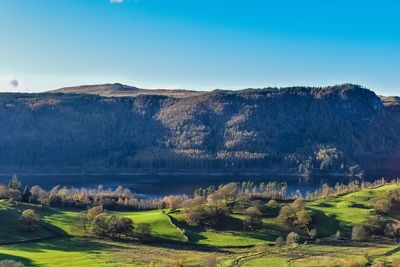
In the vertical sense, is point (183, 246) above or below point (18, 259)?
below

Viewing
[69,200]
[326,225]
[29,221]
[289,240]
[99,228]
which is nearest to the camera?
[289,240]

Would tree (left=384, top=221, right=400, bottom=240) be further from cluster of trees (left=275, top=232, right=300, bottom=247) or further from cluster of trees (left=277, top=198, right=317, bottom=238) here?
cluster of trees (left=275, top=232, right=300, bottom=247)

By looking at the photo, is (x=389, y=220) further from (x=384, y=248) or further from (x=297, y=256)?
(x=297, y=256)

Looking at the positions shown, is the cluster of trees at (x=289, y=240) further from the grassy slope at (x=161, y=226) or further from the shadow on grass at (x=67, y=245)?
the shadow on grass at (x=67, y=245)

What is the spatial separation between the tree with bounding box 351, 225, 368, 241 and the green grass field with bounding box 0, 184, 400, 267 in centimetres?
366

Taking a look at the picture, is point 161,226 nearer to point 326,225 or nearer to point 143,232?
point 143,232

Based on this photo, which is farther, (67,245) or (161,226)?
(161,226)

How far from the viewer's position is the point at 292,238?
117 metres

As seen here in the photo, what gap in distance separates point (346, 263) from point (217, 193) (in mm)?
77240

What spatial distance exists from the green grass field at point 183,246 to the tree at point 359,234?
3.66 metres

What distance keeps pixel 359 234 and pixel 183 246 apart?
42.1 metres

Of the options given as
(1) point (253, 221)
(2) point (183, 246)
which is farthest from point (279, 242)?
(2) point (183, 246)

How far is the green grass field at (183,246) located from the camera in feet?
308

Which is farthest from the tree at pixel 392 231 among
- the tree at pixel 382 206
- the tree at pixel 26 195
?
the tree at pixel 26 195
